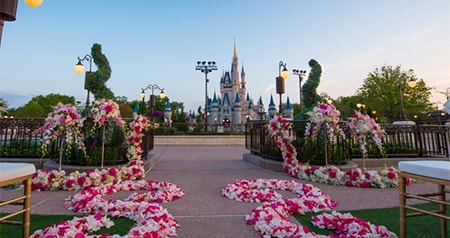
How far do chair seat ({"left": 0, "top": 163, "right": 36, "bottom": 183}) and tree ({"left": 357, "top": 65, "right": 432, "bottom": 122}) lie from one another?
115 ft

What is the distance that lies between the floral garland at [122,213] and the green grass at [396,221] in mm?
1750

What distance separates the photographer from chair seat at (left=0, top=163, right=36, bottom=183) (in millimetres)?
1681

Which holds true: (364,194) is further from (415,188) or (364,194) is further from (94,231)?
(94,231)

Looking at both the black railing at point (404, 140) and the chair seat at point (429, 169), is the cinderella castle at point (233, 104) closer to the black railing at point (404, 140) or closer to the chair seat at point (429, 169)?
the black railing at point (404, 140)

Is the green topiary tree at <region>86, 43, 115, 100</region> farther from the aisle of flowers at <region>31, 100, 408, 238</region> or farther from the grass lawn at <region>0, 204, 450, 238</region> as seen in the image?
the grass lawn at <region>0, 204, 450, 238</region>

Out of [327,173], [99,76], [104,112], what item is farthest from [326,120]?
[99,76]

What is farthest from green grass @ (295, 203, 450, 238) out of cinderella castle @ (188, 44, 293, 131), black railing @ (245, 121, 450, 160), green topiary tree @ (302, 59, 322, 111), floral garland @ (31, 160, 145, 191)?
cinderella castle @ (188, 44, 293, 131)

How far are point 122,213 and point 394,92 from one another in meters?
34.6

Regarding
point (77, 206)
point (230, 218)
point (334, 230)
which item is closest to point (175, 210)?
point (230, 218)

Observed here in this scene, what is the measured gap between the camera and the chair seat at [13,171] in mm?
1681

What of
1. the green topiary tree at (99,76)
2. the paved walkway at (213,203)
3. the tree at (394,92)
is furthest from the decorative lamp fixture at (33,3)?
the tree at (394,92)

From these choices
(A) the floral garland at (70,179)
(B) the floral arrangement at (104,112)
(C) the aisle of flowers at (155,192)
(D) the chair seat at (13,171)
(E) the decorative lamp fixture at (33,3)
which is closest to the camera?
(D) the chair seat at (13,171)

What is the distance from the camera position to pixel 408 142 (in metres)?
8.09

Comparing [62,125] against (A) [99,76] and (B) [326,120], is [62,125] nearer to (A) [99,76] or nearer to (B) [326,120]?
(A) [99,76]
